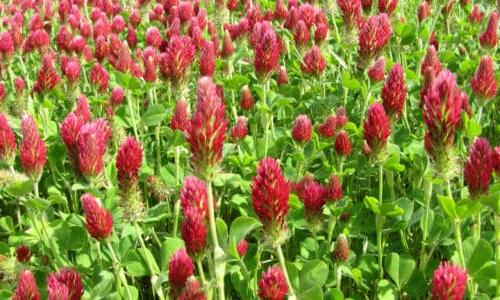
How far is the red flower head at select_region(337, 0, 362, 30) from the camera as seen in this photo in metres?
3.24

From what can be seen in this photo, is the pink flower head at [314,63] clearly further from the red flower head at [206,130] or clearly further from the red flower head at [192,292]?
the red flower head at [192,292]

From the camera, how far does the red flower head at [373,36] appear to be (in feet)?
9.01

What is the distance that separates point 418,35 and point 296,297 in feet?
8.56

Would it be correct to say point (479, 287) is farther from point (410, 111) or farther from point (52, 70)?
point (52, 70)

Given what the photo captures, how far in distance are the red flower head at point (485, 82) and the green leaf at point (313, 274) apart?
1128 mm

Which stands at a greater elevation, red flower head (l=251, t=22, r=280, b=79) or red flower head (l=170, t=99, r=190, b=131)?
red flower head (l=251, t=22, r=280, b=79)

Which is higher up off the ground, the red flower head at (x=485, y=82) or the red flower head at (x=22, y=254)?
the red flower head at (x=485, y=82)

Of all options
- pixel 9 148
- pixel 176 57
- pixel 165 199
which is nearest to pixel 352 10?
pixel 176 57

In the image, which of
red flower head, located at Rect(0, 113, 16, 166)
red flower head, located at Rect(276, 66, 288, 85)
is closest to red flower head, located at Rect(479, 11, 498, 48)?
red flower head, located at Rect(276, 66, 288, 85)

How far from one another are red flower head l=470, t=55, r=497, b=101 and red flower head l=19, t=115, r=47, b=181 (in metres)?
1.74

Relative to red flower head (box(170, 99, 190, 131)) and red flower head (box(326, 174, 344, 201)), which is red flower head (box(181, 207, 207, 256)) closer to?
red flower head (box(326, 174, 344, 201))

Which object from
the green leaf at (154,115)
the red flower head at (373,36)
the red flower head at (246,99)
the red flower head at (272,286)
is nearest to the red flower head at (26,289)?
the red flower head at (272,286)

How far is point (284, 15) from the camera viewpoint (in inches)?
170

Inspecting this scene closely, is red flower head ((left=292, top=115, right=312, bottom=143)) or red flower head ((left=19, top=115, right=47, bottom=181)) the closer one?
red flower head ((left=19, top=115, right=47, bottom=181))
